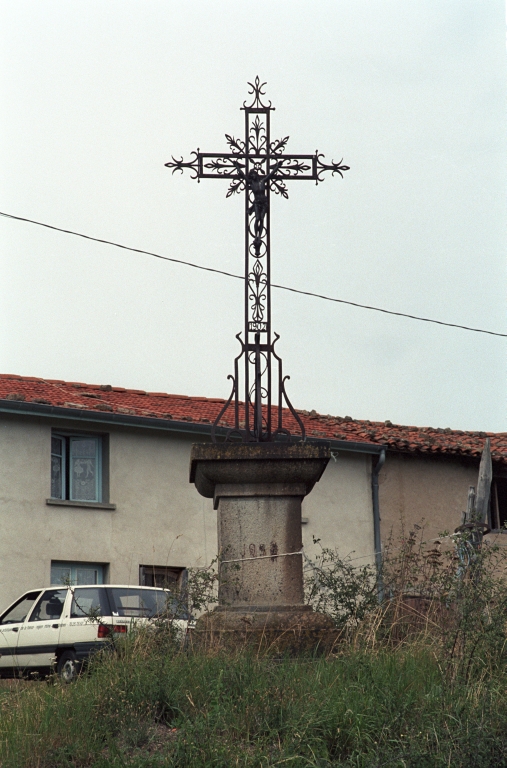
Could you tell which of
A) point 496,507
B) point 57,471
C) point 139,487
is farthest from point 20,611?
point 496,507

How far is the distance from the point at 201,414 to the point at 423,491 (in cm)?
483

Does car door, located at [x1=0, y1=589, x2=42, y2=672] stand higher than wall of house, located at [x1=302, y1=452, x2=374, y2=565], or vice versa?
wall of house, located at [x1=302, y1=452, x2=374, y2=565]

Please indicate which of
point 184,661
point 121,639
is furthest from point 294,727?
point 121,639

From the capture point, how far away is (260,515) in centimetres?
848

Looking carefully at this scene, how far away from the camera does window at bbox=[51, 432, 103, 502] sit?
62.1 feet

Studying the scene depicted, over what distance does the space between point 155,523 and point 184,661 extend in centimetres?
1263

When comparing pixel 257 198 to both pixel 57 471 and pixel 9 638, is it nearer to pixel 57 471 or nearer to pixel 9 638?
pixel 9 638

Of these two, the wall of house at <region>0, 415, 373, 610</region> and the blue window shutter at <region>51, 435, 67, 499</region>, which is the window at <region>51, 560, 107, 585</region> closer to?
the wall of house at <region>0, 415, 373, 610</region>

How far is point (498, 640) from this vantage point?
6586mm

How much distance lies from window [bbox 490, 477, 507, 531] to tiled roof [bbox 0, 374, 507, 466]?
0.62m

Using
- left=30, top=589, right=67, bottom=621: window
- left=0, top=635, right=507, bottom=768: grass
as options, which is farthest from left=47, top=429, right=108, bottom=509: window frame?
left=0, top=635, right=507, bottom=768: grass

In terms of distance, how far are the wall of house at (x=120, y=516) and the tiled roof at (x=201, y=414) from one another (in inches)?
17.8

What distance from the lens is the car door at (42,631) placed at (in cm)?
1243

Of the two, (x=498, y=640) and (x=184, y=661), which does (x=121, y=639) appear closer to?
(x=184, y=661)
